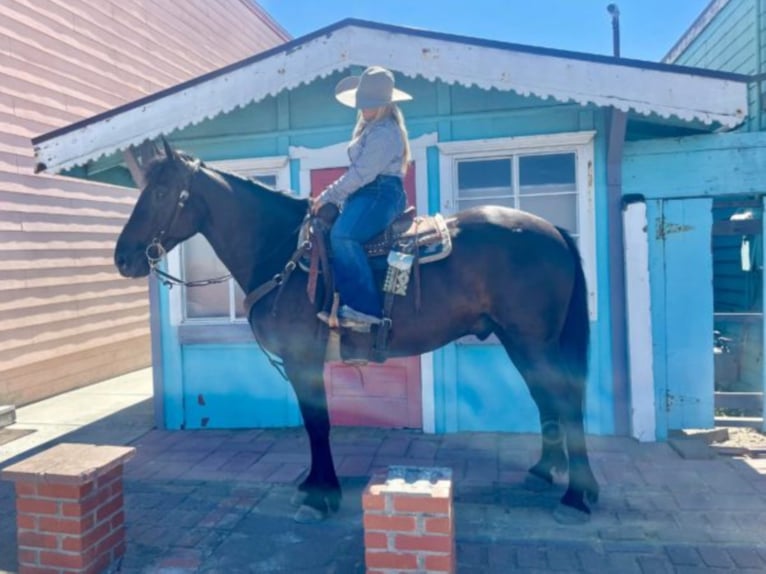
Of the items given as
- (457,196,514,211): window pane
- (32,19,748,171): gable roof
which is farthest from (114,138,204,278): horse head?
(457,196,514,211): window pane

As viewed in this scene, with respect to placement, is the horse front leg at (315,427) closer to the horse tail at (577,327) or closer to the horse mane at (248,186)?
the horse mane at (248,186)

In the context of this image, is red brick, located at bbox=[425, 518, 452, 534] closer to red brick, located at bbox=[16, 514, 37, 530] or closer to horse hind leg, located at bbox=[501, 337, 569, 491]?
horse hind leg, located at bbox=[501, 337, 569, 491]

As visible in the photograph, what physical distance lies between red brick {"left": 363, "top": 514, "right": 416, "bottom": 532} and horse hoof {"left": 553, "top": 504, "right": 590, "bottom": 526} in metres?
1.29

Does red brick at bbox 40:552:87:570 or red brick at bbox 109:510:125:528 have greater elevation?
red brick at bbox 109:510:125:528

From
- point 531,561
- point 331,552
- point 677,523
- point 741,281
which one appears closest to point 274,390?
point 331,552

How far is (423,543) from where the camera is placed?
8.03 feet

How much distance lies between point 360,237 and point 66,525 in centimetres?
215

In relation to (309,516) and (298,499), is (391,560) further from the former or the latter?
(298,499)

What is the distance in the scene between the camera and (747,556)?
9.48 feet

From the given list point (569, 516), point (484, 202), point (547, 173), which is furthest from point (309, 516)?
point (547, 173)

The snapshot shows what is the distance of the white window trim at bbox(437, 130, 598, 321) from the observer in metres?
Answer: 4.72

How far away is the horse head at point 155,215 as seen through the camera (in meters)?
3.51

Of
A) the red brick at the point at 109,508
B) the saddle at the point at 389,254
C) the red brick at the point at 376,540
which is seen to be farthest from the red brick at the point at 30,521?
the saddle at the point at 389,254

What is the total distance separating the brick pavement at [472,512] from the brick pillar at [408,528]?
51 cm
